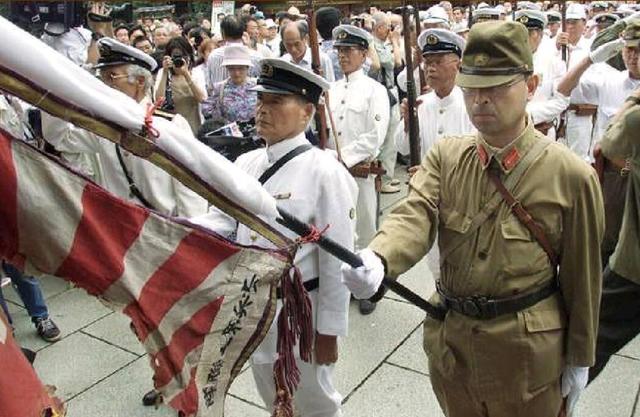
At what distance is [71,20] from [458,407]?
23.3 ft

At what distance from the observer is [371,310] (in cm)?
471

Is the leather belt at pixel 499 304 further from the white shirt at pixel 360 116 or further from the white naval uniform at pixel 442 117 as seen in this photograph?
the white shirt at pixel 360 116

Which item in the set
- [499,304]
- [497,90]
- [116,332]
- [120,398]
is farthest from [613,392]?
[116,332]

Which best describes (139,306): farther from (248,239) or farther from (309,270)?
(309,270)

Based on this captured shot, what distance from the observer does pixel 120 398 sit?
378cm

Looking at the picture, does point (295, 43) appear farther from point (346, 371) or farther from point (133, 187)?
point (346, 371)

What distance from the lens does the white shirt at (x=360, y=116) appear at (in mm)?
4988

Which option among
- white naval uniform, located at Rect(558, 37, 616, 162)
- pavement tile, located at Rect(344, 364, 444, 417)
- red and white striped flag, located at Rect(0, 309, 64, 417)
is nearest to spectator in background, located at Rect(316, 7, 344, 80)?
white naval uniform, located at Rect(558, 37, 616, 162)

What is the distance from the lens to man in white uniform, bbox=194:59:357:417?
8.41 feet

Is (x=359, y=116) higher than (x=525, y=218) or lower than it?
lower

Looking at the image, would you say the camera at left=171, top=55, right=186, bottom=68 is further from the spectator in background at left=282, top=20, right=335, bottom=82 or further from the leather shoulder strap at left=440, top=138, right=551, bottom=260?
the leather shoulder strap at left=440, top=138, right=551, bottom=260

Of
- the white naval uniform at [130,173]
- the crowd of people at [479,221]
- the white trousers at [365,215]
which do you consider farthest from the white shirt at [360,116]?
the white naval uniform at [130,173]

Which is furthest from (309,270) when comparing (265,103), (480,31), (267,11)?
(267,11)

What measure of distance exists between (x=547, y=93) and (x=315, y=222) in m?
4.04
